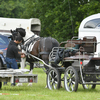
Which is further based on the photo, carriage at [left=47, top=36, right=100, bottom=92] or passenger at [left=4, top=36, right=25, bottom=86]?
passenger at [left=4, top=36, right=25, bottom=86]

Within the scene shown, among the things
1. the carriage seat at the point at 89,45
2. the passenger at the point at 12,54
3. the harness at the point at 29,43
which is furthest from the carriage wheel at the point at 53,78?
the harness at the point at 29,43

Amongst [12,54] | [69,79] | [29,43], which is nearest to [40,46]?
[29,43]

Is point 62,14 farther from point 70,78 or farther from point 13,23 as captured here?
point 70,78

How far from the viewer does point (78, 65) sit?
39.5 ft

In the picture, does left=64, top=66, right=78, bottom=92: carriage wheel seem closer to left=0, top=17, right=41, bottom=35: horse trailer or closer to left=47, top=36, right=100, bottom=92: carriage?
left=47, top=36, right=100, bottom=92: carriage

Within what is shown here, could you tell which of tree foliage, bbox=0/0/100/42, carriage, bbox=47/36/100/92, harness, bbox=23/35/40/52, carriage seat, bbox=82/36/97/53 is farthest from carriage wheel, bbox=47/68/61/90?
tree foliage, bbox=0/0/100/42

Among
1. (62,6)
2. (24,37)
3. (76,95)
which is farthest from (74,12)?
(76,95)

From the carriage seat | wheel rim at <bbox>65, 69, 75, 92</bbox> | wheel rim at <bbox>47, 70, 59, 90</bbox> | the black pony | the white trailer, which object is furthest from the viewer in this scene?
the white trailer

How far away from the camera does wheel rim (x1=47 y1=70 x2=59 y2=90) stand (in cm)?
1266

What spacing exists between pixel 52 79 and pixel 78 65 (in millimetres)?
1175

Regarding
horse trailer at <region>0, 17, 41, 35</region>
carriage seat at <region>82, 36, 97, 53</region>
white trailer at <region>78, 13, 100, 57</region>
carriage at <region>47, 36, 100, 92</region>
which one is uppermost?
horse trailer at <region>0, 17, 41, 35</region>

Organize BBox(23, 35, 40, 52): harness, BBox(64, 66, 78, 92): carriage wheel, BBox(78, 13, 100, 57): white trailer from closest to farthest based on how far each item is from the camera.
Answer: BBox(64, 66, 78, 92): carriage wheel → BBox(78, 13, 100, 57): white trailer → BBox(23, 35, 40, 52): harness

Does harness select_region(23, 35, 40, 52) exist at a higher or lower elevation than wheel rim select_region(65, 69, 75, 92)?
higher

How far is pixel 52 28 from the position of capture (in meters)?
36.2
